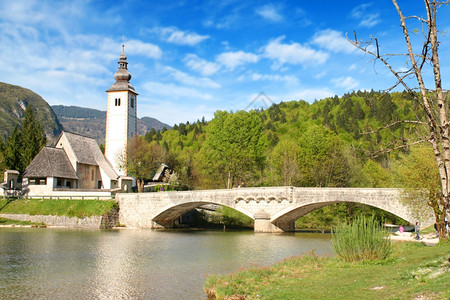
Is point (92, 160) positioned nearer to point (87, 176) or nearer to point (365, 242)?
point (87, 176)

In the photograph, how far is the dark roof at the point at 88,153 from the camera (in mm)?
53938

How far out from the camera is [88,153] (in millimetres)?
55844

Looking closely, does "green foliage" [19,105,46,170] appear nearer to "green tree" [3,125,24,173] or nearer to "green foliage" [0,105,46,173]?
"green foliage" [0,105,46,173]

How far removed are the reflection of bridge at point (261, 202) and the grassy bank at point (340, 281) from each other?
18.1 m

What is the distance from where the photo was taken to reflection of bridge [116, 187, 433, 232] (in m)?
33.7

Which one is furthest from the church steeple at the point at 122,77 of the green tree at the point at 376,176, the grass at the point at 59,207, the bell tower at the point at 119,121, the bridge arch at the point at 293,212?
the green tree at the point at 376,176

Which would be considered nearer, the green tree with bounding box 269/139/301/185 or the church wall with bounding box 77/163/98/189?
the green tree with bounding box 269/139/301/185

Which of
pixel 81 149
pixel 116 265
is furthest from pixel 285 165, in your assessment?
pixel 116 265

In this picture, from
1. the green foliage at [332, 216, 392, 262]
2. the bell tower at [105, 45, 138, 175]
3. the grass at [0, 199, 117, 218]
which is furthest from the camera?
the bell tower at [105, 45, 138, 175]

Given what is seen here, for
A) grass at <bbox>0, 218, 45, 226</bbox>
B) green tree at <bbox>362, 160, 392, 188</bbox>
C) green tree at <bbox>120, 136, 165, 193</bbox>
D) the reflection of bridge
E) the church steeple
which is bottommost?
grass at <bbox>0, 218, 45, 226</bbox>

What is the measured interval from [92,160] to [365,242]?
4592 centimetres

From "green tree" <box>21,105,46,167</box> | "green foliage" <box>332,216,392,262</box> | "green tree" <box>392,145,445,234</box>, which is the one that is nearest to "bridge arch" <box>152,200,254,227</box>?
"green tree" <box>392,145,445,234</box>

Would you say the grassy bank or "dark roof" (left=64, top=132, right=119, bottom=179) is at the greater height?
"dark roof" (left=64, top=132, right=119, bottom=179)

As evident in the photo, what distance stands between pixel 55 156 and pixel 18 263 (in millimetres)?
33585
